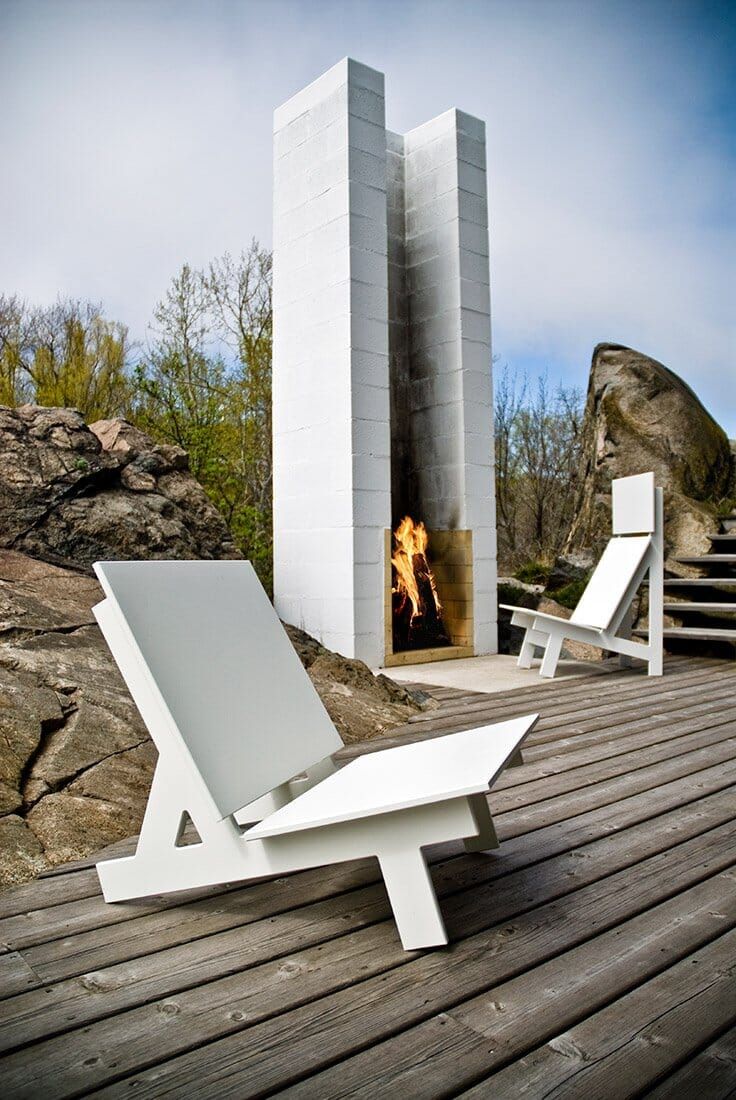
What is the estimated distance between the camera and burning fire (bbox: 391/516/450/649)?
277 inches

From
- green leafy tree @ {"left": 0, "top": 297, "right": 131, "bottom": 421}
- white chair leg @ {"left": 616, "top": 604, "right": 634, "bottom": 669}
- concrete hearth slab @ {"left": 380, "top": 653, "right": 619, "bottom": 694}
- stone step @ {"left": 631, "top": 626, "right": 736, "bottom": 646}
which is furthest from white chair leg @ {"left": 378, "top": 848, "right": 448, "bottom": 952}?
green leafy tree @ {"left": 0, "top": 297, "right": 131, "bottom": 421}

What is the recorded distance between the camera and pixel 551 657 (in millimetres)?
5711

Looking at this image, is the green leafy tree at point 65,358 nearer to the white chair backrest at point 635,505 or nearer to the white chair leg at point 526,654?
the white chair leg at point 526,654

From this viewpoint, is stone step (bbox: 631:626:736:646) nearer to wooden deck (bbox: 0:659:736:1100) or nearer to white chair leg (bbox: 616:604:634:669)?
white chair leg (bbox: 616:604:634:669)

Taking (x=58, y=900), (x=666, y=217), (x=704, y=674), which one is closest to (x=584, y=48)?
(x=666, y=217)

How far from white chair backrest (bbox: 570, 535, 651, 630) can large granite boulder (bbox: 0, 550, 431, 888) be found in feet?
6.08

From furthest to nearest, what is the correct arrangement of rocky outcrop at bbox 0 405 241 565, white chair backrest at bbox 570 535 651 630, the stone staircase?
the stone staircase < white chair backrest at bbox 570 535 651 630 < rocky outcrop at bbox 0 405 241 565

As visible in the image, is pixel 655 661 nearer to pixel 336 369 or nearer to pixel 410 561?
pixel 410 561

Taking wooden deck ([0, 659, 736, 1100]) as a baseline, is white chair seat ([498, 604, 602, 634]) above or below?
above

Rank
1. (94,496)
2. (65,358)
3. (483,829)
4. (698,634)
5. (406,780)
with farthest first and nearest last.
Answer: (65,358) < (698,634) < (94,496) < (483,829) < (406,780)

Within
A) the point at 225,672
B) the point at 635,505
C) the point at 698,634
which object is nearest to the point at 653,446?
the point at 698,634

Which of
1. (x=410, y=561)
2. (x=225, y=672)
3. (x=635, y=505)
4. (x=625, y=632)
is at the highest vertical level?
(x=635, y=505)

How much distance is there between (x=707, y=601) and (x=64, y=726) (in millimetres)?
5917

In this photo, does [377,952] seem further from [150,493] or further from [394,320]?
[394,320]
